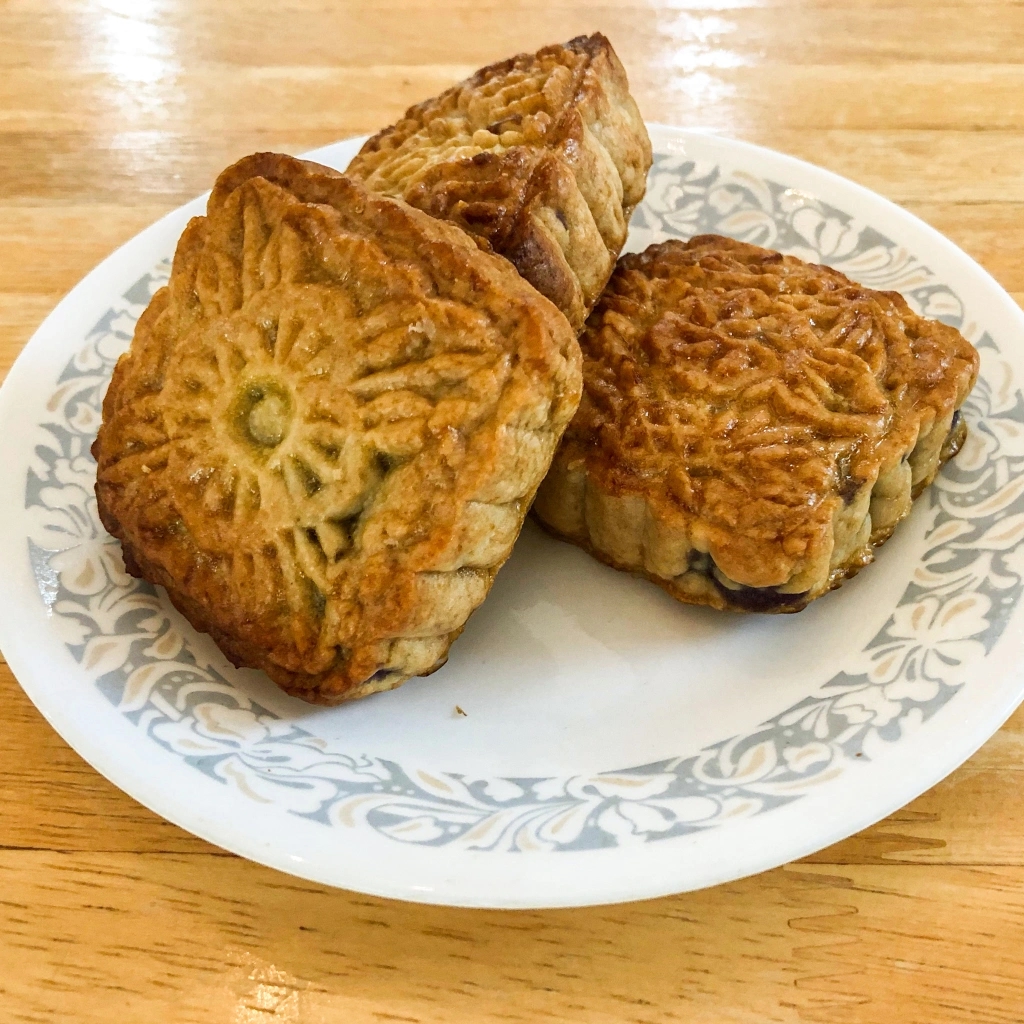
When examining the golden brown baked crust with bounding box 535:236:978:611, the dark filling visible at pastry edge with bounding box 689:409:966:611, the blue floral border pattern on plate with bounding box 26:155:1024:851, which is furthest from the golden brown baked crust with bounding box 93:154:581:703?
the dark filling visible at pastry edge with bounding box 689:409:966:611

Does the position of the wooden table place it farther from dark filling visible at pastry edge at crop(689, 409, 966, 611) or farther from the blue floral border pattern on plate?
dark filling visible at pastry edge at crop(689, 409, 966, 611)

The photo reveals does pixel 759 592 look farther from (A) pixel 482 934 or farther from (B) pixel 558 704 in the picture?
(A) pixel 482 934

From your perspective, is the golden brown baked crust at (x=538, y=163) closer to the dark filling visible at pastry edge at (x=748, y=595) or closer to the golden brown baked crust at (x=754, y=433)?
the golden brown baked crust at (x=754, y=433)

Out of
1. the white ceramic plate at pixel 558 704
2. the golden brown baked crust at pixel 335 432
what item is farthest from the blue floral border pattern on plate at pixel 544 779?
the golden brown baked crust at pixel 335 432

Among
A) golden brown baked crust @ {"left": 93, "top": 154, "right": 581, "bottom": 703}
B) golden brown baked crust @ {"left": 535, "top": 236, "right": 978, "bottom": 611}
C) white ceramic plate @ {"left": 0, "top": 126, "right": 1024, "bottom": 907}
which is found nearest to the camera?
white ceramic plate @ {"left": 0, "top": 126, "right": 1024, "bottom": 907}

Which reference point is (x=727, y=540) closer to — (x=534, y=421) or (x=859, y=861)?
(x=534, y=421)
